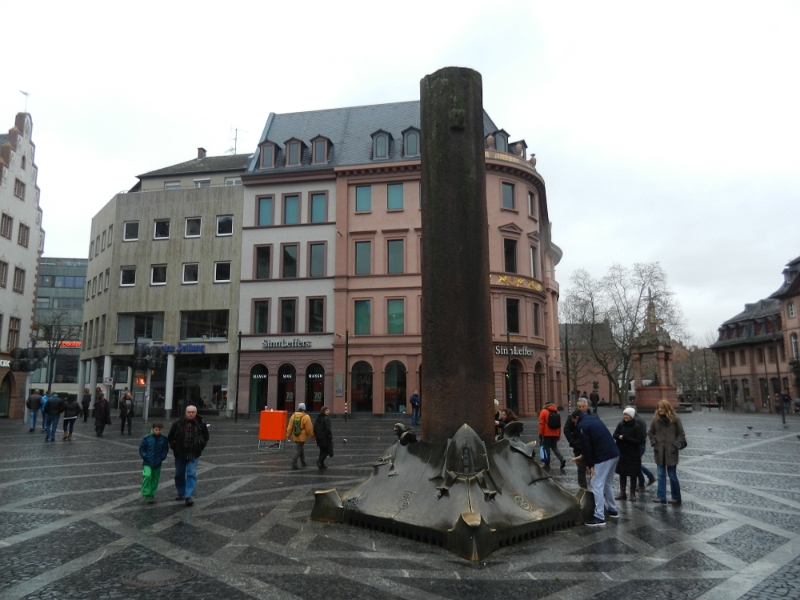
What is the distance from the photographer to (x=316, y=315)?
133 feet

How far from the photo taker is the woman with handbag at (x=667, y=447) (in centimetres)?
1028

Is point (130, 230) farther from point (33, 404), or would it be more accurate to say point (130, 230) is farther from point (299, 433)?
point (299, 433)

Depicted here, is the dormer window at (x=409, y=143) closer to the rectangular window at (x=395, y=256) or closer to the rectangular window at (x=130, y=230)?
the rectangular window at (x=395, y=256)

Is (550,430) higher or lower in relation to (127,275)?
lower

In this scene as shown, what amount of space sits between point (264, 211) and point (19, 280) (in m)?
16.9

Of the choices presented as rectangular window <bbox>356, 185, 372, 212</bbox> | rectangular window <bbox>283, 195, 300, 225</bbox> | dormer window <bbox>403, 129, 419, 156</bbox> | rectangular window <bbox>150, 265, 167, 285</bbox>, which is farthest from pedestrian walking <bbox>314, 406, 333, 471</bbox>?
rectangular window <bbox>150, 265, 167, 285</bbox>

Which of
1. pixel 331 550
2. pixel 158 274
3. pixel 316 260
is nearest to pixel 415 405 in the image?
pixel 316 260

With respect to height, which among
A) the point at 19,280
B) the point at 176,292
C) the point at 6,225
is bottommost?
the point at 176,292

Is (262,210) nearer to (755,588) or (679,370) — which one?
(755,588)

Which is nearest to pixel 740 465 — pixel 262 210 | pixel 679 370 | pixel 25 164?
pixel 262 210

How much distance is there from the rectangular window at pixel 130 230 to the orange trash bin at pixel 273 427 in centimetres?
2832

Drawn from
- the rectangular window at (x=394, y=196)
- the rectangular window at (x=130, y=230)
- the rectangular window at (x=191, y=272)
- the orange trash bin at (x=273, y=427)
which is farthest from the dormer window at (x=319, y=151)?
the orange trash bin at (x=273, y=427)

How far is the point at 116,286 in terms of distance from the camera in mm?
43188

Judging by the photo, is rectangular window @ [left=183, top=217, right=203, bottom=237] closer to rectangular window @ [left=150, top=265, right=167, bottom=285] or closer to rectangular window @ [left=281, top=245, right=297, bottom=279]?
rectangular window @ [left=150, top=265, right=167, bottom=285]
